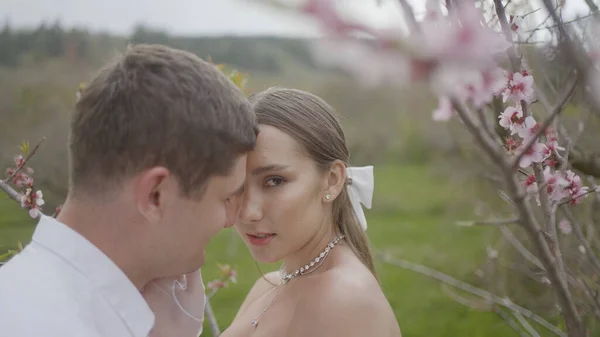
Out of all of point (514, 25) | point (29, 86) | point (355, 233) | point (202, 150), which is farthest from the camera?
point (29, 86)

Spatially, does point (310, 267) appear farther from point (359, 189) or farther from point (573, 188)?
point (573, 188)

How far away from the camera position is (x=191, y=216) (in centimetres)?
114

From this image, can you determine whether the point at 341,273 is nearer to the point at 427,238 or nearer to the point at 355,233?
the point at 355,233

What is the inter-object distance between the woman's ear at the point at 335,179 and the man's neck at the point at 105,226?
25.1 inches

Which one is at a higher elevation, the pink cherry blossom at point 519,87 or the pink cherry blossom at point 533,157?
the pink cherry blossom at point 519,87

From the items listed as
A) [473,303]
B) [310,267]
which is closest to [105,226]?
[310,267]

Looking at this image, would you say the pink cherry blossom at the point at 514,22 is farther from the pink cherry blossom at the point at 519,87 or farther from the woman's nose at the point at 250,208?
the woman's nose at the point at 250,208

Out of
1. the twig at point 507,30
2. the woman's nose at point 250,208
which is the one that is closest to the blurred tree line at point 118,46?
the woman's nose at point 250,208

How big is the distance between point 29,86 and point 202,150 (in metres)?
2.68

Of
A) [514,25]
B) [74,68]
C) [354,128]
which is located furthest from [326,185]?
[354,128]

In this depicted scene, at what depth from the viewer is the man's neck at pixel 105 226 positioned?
1088mm

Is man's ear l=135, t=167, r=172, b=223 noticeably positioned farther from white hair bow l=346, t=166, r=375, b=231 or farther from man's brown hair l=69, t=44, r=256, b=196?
white hair bow l=346, t=166, r=375, b=231

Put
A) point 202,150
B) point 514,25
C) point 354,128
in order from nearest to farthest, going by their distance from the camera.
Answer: point 202,150, point 514,25, point 354,128

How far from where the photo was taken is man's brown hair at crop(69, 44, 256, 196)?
107 cm
